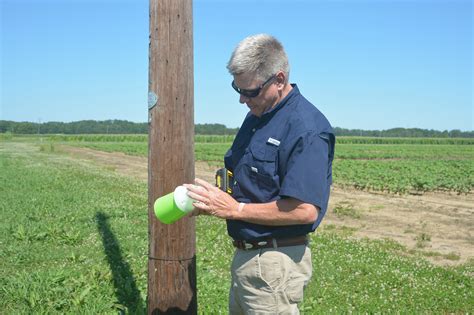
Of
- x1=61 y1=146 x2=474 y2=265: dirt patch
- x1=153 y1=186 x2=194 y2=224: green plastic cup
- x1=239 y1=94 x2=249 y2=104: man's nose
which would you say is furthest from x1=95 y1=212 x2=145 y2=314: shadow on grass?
x1=61 y1=146 x2=474 y2=265: dirt patch

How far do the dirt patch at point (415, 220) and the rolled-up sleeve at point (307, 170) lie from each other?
640cm

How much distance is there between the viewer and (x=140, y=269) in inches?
252

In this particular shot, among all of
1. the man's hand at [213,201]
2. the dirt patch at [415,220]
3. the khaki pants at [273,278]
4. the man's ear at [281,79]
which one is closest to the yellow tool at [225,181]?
the man's hand at [213,201]

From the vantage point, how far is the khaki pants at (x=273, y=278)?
289 centimetres

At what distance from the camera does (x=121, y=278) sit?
593 cm

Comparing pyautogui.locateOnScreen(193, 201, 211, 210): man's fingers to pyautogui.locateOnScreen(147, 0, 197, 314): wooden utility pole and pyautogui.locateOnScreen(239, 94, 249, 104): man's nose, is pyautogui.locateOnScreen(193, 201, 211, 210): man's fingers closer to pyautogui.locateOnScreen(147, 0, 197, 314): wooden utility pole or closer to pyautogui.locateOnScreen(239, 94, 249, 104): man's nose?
pyautogui.locateOnScreen(239, 94, 249, 104): man's nose

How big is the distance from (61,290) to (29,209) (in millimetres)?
5826

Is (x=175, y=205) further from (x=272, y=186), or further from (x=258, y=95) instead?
(x=258, y=95)

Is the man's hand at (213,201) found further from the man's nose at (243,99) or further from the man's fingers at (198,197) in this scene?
the man's nose at (243,99)

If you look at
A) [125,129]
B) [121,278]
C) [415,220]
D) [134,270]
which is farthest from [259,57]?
[125,129]

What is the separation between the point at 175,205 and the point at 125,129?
159m

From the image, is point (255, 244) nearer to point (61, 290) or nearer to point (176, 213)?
point (176, 213)

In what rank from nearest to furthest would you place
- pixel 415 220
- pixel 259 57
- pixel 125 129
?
pixel 259 57 → pixel 415 220 → pixel 125 129

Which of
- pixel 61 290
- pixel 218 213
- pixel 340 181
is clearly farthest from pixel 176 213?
pixel 340 181
